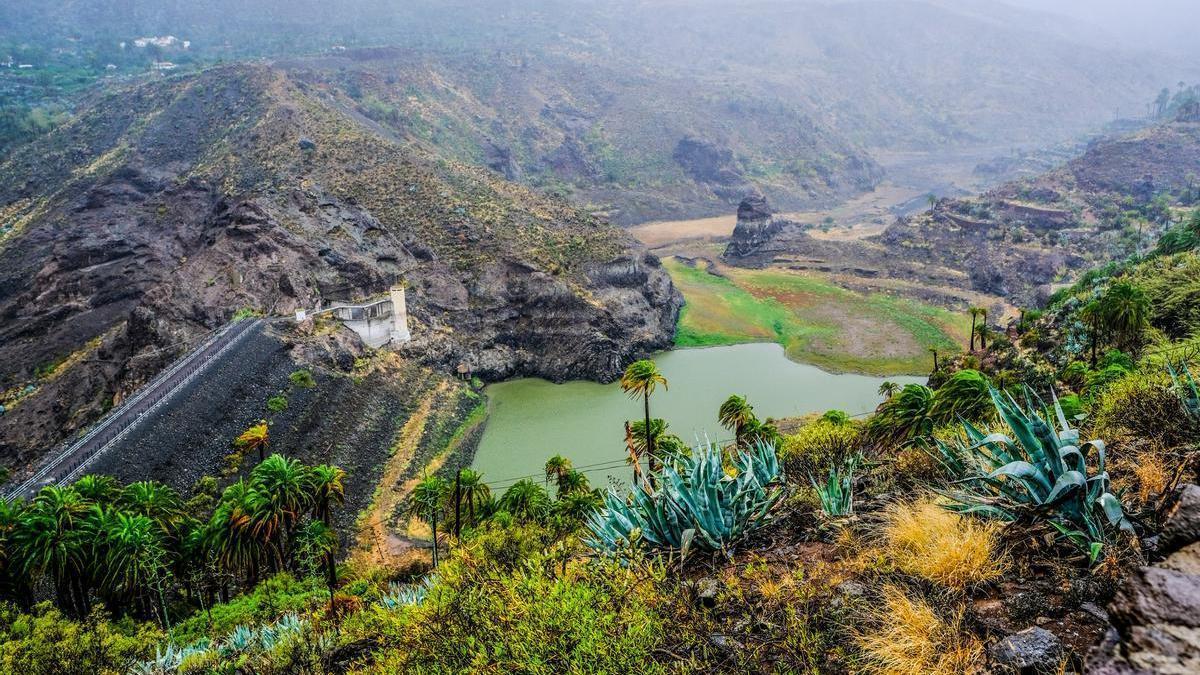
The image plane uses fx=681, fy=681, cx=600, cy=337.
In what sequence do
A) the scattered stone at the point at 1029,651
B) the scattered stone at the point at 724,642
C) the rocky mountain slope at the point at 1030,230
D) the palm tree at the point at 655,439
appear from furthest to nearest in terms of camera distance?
the rocky mountain slope at the point at 1030,230, the palm tree at the point at 655,439, the scattered stone at the point at 724,642, the scattered stone at the point at 1029,651

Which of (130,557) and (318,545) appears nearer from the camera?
(130,557)

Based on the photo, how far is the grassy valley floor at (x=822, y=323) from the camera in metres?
48.4

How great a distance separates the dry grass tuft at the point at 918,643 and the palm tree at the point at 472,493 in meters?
18.6

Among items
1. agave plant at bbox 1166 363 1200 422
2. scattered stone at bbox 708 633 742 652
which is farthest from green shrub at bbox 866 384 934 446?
scattered stone at bbox 708 633 742 652

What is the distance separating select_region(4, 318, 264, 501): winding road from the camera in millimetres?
24062

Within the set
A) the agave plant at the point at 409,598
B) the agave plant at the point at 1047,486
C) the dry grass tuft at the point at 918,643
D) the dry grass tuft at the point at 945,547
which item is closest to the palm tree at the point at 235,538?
the agave plant at the point at 409,598

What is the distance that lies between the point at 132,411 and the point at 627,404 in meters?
23.9

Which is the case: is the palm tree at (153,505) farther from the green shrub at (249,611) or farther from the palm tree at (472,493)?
the palm tree at (472,493)

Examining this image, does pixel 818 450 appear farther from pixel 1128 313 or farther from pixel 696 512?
pixel 1128 313

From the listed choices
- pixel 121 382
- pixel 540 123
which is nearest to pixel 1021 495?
pixel 121 382

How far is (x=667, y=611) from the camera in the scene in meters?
6.66

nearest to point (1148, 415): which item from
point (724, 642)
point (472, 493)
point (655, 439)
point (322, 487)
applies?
point (724, 642)

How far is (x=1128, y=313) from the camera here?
24875 mm

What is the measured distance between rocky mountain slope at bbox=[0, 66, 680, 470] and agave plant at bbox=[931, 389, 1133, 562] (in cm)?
→ 3638
